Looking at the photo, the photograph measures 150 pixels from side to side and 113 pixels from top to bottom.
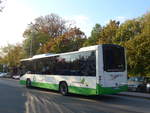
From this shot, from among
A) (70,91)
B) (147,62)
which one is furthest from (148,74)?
(70,91)

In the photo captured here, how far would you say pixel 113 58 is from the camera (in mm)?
15914

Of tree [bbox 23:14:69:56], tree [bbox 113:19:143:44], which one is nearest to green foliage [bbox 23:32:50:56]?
tree [bbox 23:14:69:56]

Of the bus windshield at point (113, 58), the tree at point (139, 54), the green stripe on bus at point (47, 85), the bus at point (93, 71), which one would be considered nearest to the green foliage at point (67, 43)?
the tree at point (139, 54)

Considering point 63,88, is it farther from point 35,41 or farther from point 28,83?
point 35,41

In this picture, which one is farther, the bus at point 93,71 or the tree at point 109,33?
the tree at point 109,33

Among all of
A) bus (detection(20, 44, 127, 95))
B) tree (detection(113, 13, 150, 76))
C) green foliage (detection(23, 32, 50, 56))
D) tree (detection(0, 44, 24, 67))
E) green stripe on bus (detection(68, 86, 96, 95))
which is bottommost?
green stripe on bus (detection(68, 86, 96, 95))

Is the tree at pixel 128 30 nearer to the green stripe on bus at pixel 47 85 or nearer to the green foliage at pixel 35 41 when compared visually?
the green stripe on bus at pixel 47 85

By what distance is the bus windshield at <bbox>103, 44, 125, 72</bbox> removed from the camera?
15609 mm

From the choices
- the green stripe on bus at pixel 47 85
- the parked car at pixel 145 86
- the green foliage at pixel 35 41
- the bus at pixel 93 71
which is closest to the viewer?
the bus at pixel 93 71

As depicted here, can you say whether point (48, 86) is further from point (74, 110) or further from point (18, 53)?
point (18, 53)

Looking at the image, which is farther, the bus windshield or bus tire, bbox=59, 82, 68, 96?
bus tire, bbox=59, 82, 68, 96

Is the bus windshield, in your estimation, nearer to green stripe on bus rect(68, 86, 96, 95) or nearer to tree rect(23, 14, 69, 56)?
green stripe on bus rect(68, 86, 96, 95)

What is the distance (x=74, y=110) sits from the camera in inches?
471

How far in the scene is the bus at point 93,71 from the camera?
15336mm
